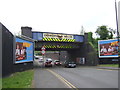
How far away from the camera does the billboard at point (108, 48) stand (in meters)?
36.1

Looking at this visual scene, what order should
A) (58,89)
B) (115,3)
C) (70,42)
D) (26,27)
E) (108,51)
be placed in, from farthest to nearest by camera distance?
(70,42) < (108,51) < (26,27) < (115,3) < (58,89)

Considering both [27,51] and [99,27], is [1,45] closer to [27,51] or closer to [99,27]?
[27,51]

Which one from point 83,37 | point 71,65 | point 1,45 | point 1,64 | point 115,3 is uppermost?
point 115,3

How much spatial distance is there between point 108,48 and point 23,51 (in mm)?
20247

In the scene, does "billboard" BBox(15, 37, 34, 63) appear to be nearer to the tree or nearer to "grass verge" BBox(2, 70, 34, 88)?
"grass verge" BBox(2, 70, 34, 88)

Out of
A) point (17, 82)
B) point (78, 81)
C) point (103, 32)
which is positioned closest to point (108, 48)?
point (103, 32)

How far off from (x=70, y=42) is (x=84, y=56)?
5049mm

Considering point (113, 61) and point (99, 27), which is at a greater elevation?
point (99, 27)

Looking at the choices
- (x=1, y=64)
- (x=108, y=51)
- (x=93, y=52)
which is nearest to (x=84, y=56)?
(x=93, y=52)

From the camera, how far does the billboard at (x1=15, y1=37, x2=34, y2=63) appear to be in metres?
22.3

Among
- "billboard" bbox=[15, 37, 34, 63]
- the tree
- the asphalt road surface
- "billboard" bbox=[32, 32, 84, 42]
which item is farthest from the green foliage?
the asphalt road surface

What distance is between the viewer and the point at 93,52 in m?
38.5

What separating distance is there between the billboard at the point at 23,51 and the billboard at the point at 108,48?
17.0 meters

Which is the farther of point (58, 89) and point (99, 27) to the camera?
point (99, 27)
